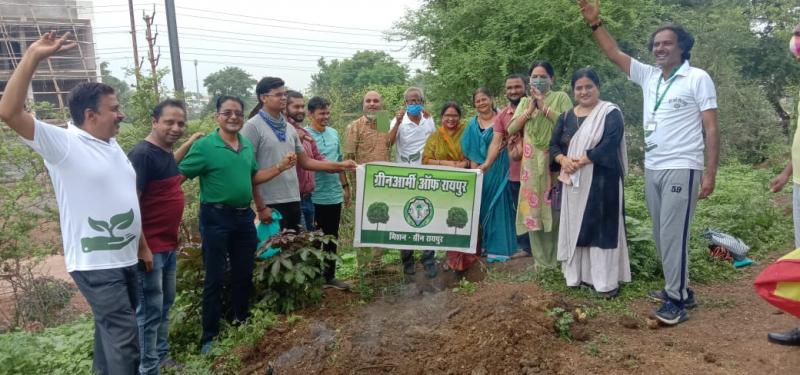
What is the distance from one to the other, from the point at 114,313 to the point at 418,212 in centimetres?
242

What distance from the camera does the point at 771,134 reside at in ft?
38.5

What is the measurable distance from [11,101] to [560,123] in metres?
3.59

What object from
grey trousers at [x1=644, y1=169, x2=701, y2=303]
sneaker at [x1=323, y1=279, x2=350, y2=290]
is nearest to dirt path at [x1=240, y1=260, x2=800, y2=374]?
grey trousers at [x1=644, y1=169, x2=701, y2=303]

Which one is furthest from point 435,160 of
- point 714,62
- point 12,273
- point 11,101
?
point 714,62

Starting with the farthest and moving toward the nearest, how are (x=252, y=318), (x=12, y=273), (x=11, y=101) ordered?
(x=12, y=273) → (x=252, y=318) → (x=11, y=101)

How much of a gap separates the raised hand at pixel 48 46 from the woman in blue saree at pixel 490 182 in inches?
132

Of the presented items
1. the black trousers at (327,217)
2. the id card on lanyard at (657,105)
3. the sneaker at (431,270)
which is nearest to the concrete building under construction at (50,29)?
the black trousers at (327,217)

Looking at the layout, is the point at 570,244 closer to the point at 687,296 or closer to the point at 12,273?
the point at 687,296

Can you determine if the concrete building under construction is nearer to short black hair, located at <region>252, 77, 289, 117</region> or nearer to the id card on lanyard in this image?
short black hair, located at <region>252, 77, 289, 117</region>

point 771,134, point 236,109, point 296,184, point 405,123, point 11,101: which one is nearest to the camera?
point 11,101

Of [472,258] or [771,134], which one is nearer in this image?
[472,258]

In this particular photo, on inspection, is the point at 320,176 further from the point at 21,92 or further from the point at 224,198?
the point at 21,92

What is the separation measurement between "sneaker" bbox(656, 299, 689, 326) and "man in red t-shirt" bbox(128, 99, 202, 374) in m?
3.25

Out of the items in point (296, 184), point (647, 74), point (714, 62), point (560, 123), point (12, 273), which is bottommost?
point (12, 273)
